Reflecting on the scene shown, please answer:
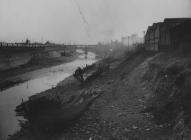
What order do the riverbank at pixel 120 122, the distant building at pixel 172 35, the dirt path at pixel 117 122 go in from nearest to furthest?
1. the riverbank at pixel 120 122
2. the dirt path at pixel 117 122
3. the distant building at pixel 172 35

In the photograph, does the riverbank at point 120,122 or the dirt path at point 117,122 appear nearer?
the riverbank at point 120,122

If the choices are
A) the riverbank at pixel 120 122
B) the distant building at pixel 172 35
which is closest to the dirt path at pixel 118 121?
the riverbank at pixel 120 122

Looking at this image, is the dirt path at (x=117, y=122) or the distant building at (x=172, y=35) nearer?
the dirt path at (x=117, y=122)

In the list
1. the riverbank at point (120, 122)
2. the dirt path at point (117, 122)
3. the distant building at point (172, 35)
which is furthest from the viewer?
the distant building at point (172, 35)

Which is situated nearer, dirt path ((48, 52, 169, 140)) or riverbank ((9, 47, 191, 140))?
riverbank ((9, 47, 191, 140))

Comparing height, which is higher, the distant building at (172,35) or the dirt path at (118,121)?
the distant building at (172,35)

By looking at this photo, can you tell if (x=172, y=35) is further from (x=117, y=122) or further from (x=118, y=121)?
(x=117, y=122)

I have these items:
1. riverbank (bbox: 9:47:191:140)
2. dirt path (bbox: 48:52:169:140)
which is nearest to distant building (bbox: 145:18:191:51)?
riverbank (bbox: 9:47:191:140)

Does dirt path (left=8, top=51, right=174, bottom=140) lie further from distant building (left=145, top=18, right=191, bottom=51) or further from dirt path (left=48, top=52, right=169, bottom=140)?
distant building (left=145, top=18, right=191, bottom=51)

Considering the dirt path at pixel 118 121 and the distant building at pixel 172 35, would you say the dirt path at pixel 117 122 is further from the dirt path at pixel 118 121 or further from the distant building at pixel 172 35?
the distant building at pixel 172 35

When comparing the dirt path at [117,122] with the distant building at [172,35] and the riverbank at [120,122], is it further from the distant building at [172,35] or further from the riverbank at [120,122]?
the distant building at [172,35]

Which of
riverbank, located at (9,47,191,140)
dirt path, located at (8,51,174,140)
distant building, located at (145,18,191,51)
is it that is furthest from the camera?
distant building, located at (145,18,191,51)

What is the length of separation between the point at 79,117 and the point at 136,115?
323cm

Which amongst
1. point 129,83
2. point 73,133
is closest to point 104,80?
point 129,83
